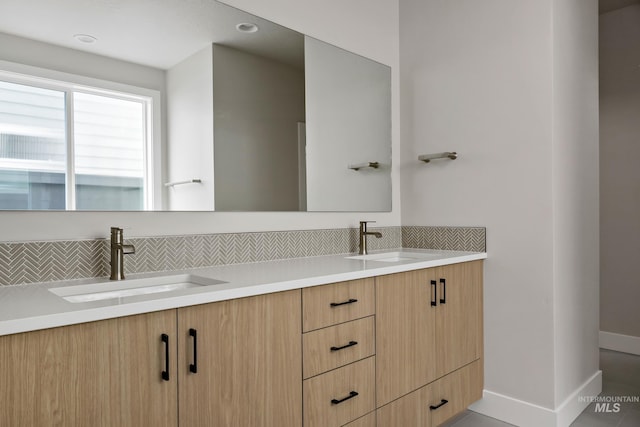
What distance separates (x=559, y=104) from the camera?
2148 mm

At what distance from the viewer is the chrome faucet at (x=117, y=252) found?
144 centimetres

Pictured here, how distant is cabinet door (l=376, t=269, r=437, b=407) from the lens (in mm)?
1734

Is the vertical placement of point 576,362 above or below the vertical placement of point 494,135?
below

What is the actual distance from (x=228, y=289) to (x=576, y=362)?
2.00 m

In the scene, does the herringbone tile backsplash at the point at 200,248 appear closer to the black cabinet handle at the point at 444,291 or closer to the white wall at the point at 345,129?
the white wall at the point at 345,129

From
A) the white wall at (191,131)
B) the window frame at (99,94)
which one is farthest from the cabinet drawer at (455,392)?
the window frame at (99,94)

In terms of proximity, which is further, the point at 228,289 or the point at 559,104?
the point at 559,104

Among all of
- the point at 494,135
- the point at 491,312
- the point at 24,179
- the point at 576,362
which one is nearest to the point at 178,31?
the point at 24,179

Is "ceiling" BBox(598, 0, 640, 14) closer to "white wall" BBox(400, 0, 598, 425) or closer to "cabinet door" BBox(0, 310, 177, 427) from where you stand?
"white wall" BBox(400, 0, 598, 425)

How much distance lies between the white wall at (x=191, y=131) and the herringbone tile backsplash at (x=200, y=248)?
17 centimetres

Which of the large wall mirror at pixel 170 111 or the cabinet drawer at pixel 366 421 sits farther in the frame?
the cabinet drawer at pixel 366 421

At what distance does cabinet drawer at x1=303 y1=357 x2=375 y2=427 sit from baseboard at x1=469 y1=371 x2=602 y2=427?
0.94m

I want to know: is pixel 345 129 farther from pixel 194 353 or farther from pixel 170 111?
pixel 194 353

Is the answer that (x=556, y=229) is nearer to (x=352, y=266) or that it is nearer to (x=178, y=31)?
(x=352, y=266)
